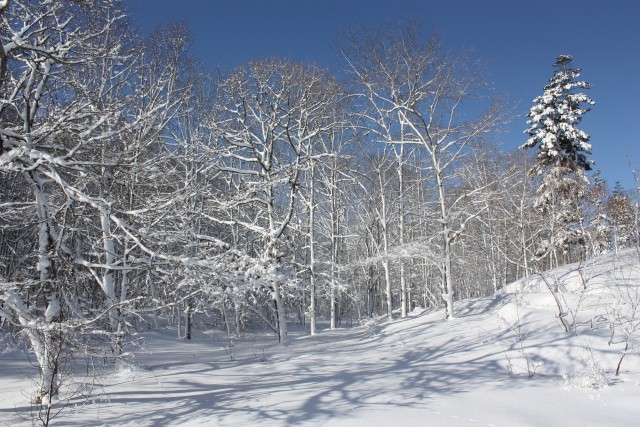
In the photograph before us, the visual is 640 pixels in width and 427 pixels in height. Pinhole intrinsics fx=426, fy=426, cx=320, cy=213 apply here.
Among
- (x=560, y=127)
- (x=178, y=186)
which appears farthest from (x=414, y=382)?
(x=560, y=127)

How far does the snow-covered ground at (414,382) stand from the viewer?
555cm

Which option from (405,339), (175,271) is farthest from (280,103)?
(175,271)

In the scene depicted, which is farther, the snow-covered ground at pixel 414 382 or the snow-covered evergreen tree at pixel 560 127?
the snow-covered evergreen tree at pixel 560 127

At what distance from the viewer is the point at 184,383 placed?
25.6 ft

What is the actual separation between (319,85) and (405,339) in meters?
9.86

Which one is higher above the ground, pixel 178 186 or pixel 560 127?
pixel 560 127

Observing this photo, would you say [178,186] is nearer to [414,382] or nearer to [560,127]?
[414,382]

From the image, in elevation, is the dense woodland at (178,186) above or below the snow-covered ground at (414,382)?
above

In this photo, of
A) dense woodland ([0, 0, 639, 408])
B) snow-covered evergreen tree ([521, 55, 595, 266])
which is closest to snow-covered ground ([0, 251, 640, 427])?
dense woodland ([0, 0, 639, 408])

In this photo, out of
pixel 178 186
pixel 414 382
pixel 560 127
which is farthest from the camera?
pixel 560 127

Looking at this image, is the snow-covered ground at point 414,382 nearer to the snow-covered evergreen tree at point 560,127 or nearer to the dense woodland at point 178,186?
the dense woodland at point 178,186

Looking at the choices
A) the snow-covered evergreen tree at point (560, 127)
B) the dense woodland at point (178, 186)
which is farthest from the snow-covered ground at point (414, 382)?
the snow-covered evergreen tree at point (560, 127)

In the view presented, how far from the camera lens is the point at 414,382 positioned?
7.27m

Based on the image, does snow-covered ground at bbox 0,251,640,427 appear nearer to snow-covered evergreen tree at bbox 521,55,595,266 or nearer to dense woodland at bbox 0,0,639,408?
dense woodland at bbox 0,0,639,408
